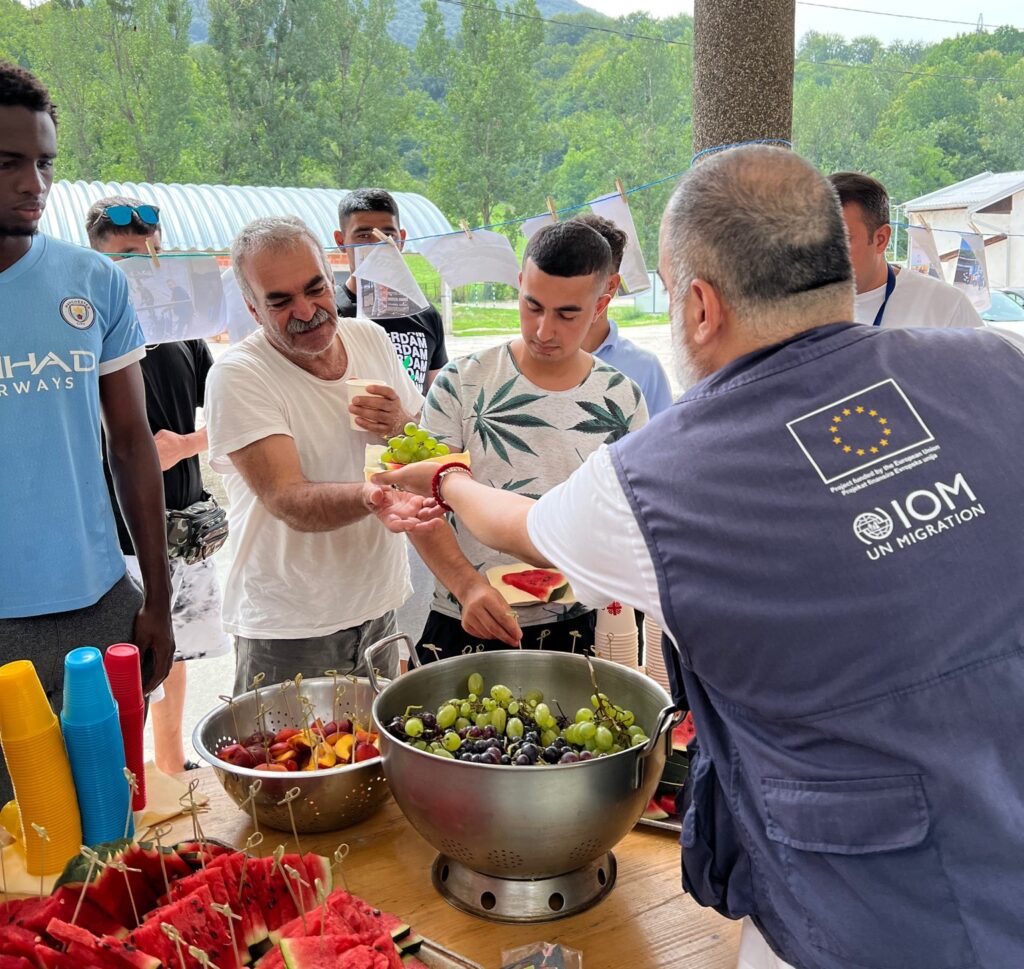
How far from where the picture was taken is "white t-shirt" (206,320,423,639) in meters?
2.45

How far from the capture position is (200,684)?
5402 mm

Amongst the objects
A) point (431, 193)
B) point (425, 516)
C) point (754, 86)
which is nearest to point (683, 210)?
point (425, 516)

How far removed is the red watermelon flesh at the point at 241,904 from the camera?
1256 millimetres

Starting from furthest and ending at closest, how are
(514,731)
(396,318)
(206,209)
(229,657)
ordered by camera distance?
(206,209) → (229,657) → (396,318) → (514,731)

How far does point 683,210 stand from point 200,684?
487 cm

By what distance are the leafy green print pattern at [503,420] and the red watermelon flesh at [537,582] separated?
0.32m

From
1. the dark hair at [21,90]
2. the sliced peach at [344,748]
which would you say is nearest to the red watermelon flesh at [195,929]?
the sliced peach at [344,748]

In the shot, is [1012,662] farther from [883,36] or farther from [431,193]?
[431,193]

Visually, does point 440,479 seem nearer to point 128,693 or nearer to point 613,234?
point 128,693

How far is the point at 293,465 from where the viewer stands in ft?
7.87

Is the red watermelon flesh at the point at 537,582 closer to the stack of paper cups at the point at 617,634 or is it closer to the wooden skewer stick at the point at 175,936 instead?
the stack of paper cups at the point at 617,634

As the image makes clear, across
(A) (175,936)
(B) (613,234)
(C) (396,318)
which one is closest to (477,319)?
(C) (396,318)

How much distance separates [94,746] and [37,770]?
0.08m

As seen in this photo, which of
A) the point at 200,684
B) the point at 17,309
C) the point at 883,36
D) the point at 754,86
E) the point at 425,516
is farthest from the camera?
the point at 883,36
